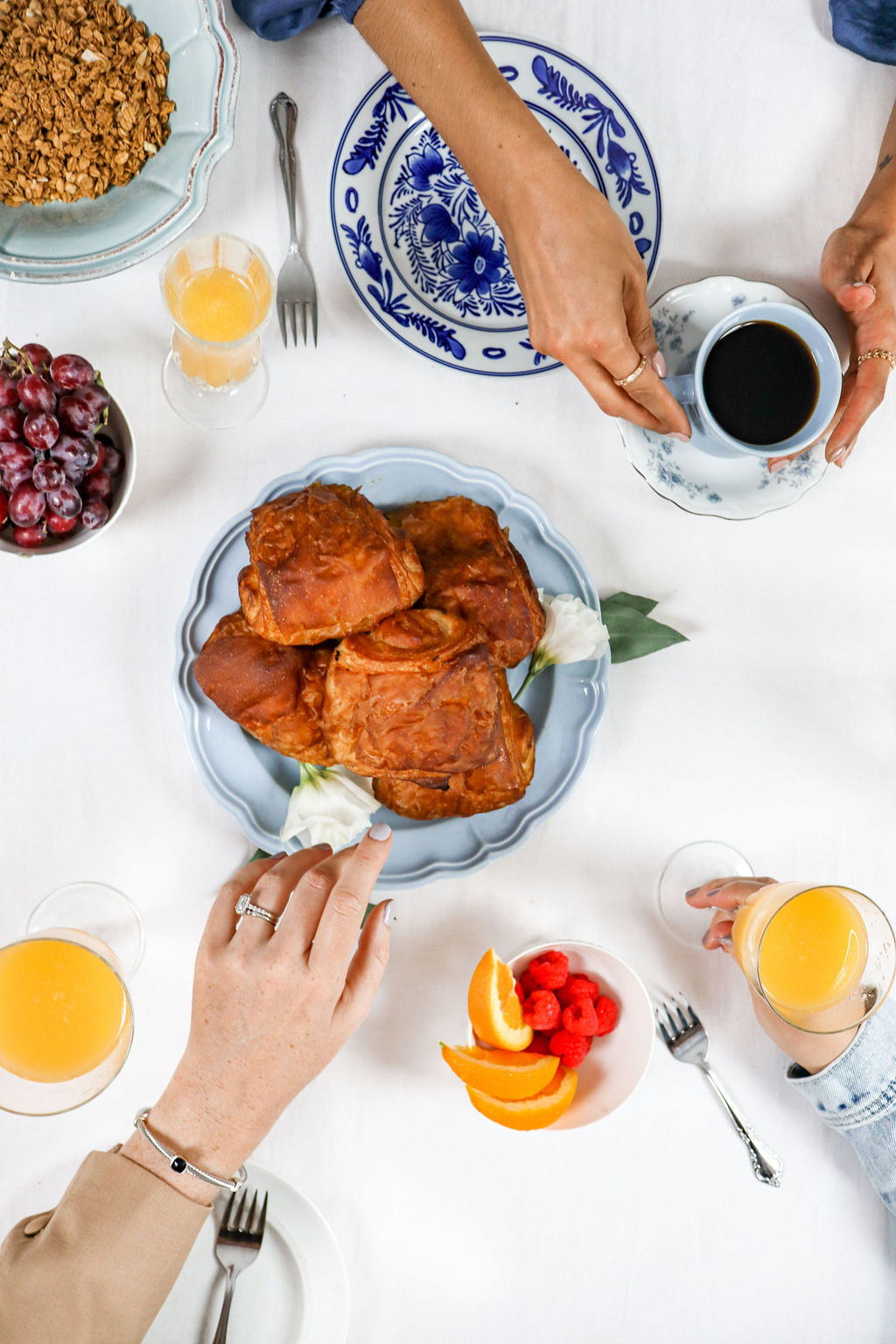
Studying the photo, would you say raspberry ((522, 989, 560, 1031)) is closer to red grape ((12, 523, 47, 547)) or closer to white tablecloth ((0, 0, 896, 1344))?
white tablecloth ((0, 0, 896, 1344))

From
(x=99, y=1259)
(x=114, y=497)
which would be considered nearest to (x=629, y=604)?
(x=114, y=497)

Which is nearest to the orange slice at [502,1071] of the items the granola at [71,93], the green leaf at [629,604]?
the green leaf at [629,604]

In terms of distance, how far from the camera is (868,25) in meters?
1.46

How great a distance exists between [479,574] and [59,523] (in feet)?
1.89

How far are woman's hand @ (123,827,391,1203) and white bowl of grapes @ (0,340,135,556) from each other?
1.92ft

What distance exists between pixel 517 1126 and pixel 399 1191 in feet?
0.87

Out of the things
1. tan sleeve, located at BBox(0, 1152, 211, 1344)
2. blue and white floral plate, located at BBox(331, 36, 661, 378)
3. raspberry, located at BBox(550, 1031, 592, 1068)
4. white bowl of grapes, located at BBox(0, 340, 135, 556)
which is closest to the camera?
tan sleeve, located at BBox(0, 1152, 211, 1344)

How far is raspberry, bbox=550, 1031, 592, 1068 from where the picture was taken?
129 cm

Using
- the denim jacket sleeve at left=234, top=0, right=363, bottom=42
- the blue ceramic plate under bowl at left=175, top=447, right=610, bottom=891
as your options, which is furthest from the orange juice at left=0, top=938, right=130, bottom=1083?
the denim jacket sleeve at left=234, top=0, right=363, bottom=42

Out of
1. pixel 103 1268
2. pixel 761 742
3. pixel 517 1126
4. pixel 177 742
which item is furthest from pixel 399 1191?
pixel 761 742

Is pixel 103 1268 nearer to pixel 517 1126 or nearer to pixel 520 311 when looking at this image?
pixel 517 1126

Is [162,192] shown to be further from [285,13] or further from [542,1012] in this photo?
[542,1012]

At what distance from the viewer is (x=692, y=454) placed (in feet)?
4.65

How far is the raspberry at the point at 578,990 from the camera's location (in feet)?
4.31
